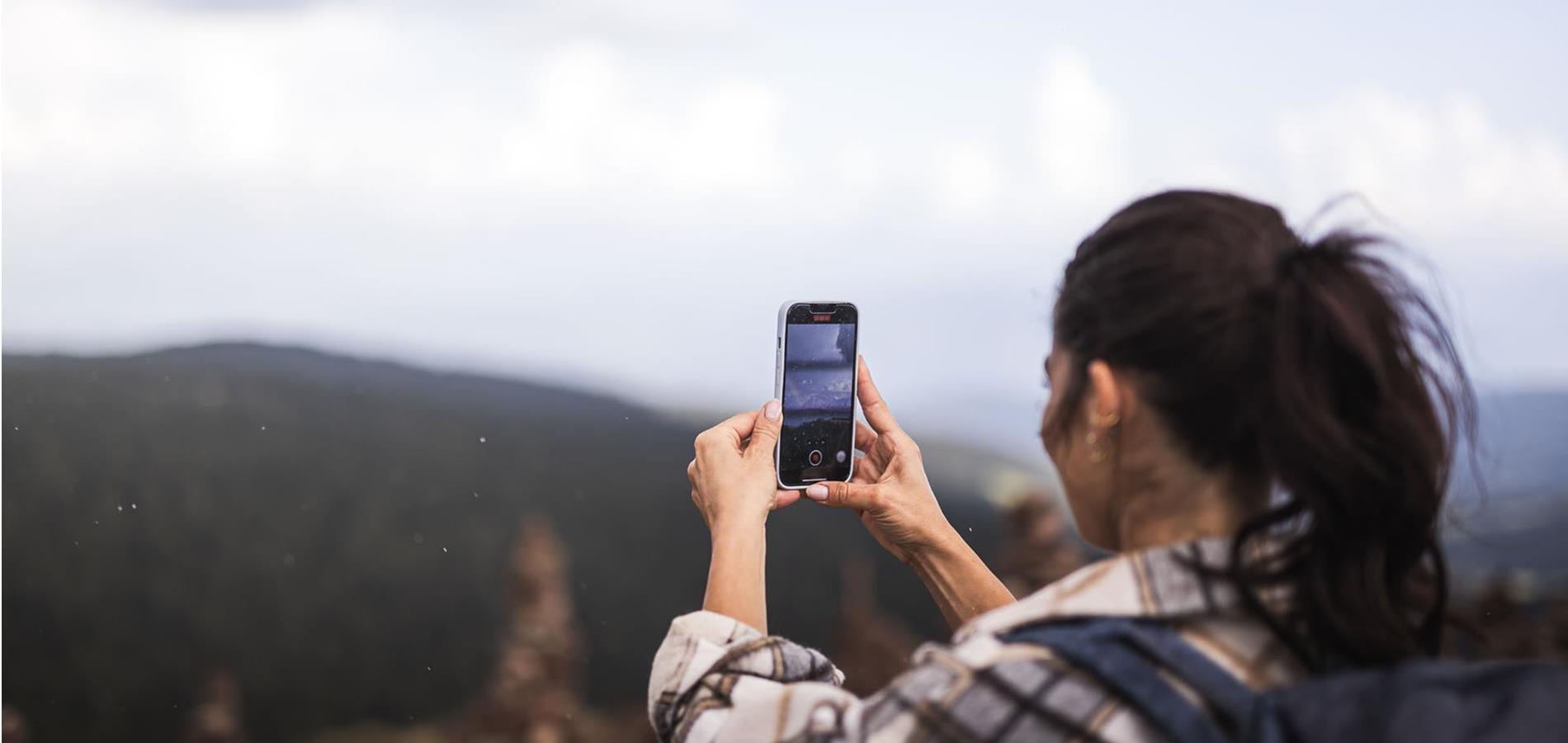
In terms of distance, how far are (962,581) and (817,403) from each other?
0.64 feet

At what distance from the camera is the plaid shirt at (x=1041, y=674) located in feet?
2.09

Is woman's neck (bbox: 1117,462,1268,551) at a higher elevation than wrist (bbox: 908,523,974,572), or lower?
higher

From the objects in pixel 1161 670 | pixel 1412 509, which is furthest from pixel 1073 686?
pixel 1412 509

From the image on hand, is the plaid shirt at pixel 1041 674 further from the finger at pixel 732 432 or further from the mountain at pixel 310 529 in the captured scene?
the mountain at pixel 310 529

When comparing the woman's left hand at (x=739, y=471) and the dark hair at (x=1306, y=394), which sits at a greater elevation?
the dark hair at (x=1306, y=394)

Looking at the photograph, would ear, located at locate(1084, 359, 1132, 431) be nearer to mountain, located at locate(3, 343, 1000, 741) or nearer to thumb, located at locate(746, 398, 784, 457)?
thumb, located at locate(746, 398, 784, 457)

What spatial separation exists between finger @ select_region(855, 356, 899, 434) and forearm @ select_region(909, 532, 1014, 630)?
11 cm

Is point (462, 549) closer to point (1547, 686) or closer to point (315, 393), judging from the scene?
point (315, 393)

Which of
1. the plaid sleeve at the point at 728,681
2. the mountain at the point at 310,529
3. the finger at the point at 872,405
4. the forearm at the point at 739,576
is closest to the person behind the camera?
the plaid sleeve at the point at 728,681

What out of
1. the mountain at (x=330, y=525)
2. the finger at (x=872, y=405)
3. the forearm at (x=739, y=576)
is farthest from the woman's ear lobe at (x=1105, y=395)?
the mountain at (x=330, y=525)

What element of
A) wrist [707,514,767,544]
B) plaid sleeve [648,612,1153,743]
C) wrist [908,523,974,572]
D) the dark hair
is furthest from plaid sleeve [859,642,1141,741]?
wrist [908,523,974,572]

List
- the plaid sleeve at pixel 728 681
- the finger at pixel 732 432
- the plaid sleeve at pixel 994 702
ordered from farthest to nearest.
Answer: the finger at pixel 732 432
the plaid sleeve at pixel 728 681
the plaid sleeve at pixel 994 702

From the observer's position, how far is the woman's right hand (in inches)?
40.5

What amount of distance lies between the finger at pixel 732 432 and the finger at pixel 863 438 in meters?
0.13
